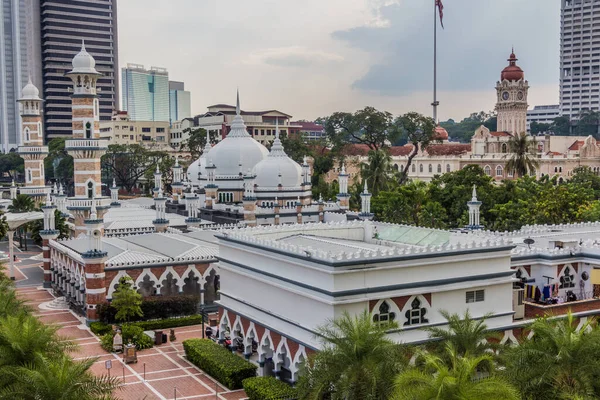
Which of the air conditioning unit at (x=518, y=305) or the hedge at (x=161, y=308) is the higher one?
the air conditioning unit at (x=518, y=305)

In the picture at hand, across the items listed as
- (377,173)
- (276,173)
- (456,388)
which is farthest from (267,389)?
(377,173)

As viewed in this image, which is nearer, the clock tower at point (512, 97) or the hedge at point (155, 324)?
the hedge at point (155, 324)

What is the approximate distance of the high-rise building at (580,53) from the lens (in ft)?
617

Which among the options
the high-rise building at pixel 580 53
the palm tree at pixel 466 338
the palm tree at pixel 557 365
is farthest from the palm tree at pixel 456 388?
the high-rise building at pixel 580 53

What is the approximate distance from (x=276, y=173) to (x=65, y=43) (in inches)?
3905

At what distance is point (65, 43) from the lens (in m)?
145

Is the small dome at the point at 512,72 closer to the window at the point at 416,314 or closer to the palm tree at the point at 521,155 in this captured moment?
the palm tree at the point at 521,155

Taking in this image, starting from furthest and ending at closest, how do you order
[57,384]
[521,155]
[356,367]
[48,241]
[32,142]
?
[32,142], [521,155], [48,241], [356,367], [57,384]

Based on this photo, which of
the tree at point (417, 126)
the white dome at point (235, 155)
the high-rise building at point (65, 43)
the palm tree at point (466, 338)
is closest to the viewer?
the palm tree at point (466, 338)

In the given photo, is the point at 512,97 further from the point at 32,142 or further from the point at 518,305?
the point at 518,305

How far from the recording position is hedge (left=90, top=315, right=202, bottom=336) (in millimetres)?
35750

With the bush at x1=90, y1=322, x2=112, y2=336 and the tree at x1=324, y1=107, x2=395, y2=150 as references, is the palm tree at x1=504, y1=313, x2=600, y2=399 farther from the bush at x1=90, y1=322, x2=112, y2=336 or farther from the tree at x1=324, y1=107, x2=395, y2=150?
the tree at x1=324, y1=107, x2=395, y2=150

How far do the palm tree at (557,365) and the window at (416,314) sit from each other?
19.0ft

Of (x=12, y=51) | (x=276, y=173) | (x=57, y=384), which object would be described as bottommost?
(x=57, y=384)
